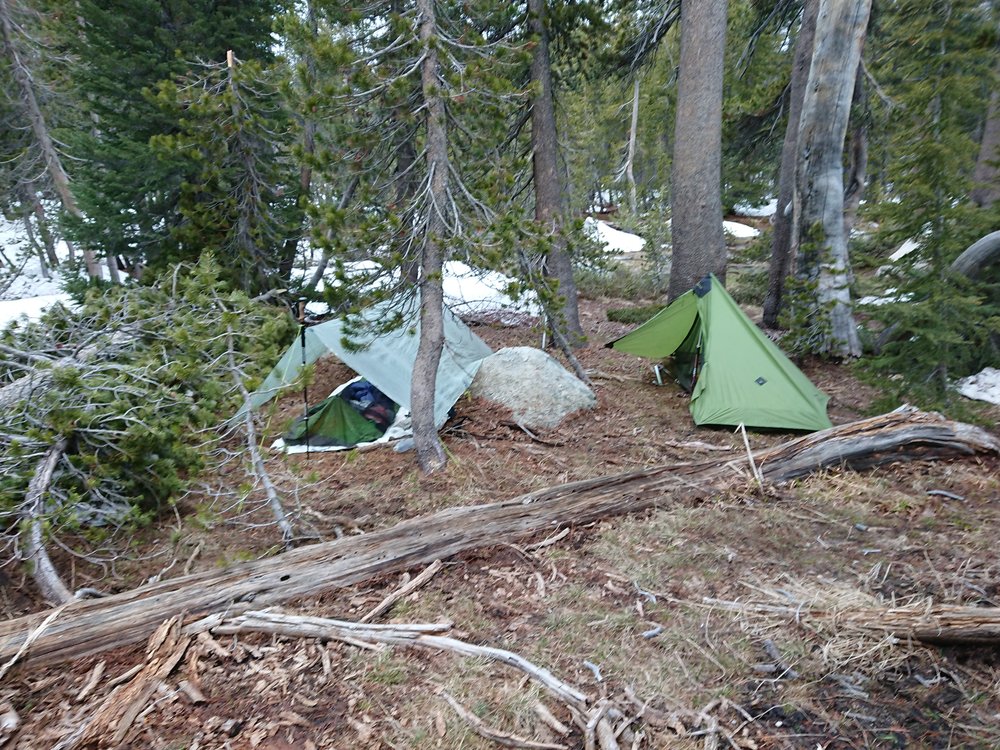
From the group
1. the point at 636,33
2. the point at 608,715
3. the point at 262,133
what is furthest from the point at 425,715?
the point at 636,33

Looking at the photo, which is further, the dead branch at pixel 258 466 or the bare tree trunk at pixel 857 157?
the bare tree trunk at pixel 857 157

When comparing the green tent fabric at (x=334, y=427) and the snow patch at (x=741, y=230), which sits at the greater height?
the snow patch at (x=741, y=230)

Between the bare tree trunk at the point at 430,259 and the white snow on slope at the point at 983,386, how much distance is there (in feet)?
19.4

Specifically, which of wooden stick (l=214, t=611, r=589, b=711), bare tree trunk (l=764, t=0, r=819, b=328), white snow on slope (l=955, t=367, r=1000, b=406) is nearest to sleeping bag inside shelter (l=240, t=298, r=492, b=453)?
wooden stick (l=214, t=611, r=589, b=711)

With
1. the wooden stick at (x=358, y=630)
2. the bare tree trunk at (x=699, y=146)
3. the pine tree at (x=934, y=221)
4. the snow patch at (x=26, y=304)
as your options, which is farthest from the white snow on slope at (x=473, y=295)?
the snow patch at (x=26, y=304)

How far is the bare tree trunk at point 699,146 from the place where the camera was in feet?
29.4

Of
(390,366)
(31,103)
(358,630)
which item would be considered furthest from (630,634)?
(31,103)

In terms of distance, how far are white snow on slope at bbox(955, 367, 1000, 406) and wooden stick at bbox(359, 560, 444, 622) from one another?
6418 mm

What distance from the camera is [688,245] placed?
9414mm

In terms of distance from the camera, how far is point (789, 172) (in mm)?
10742

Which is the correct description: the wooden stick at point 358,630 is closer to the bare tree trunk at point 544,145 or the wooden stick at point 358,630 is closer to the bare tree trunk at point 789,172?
the bare tree trunk at point 544,145

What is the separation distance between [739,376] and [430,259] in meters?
3.77

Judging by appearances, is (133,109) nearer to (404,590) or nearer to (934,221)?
(404,590)

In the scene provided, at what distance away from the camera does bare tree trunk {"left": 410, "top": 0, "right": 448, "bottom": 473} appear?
18.1ft
